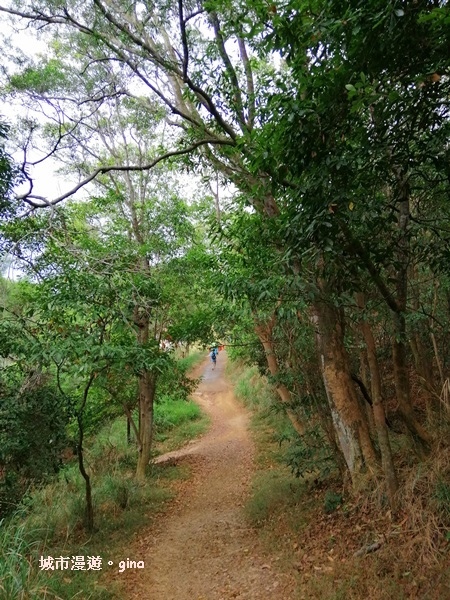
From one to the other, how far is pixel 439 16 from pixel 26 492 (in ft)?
23.1

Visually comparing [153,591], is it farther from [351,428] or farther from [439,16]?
[439,16]

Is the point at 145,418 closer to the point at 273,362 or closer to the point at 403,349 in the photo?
the point at 273,362

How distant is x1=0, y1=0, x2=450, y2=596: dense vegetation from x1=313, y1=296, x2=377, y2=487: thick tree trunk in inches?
0.8

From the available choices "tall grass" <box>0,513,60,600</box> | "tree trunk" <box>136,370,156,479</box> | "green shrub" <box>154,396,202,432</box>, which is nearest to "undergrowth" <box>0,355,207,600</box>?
"tall grass" <box>0,513,60,600</box>

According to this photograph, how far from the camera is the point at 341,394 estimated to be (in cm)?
544

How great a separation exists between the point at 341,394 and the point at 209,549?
3.14 meters

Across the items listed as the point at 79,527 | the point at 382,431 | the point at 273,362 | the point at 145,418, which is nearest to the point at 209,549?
the point at 79,527

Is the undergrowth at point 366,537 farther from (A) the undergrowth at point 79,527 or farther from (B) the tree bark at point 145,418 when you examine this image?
(B) the tree bark at point 145,418

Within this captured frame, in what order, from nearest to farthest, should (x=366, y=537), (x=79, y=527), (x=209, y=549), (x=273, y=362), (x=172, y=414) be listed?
1. (x=366, y=537)
2. (x=209, y=549)
3. (x=79, y=527)
4. (x=273, y=362)
5. (x=172, y=414)

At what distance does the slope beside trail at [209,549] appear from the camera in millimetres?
4504

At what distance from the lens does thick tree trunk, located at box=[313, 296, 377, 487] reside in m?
5.30

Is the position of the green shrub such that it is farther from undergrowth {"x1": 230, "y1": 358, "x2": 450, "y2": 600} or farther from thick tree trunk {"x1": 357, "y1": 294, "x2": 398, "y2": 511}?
thick tree trunk {"x1": 357, "y1": 294, "x2": 398, "y2": 511}

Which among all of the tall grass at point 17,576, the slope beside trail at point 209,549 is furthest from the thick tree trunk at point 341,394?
the tall grass at point 17,576

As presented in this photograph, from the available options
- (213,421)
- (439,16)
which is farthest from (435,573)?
(213,421)
